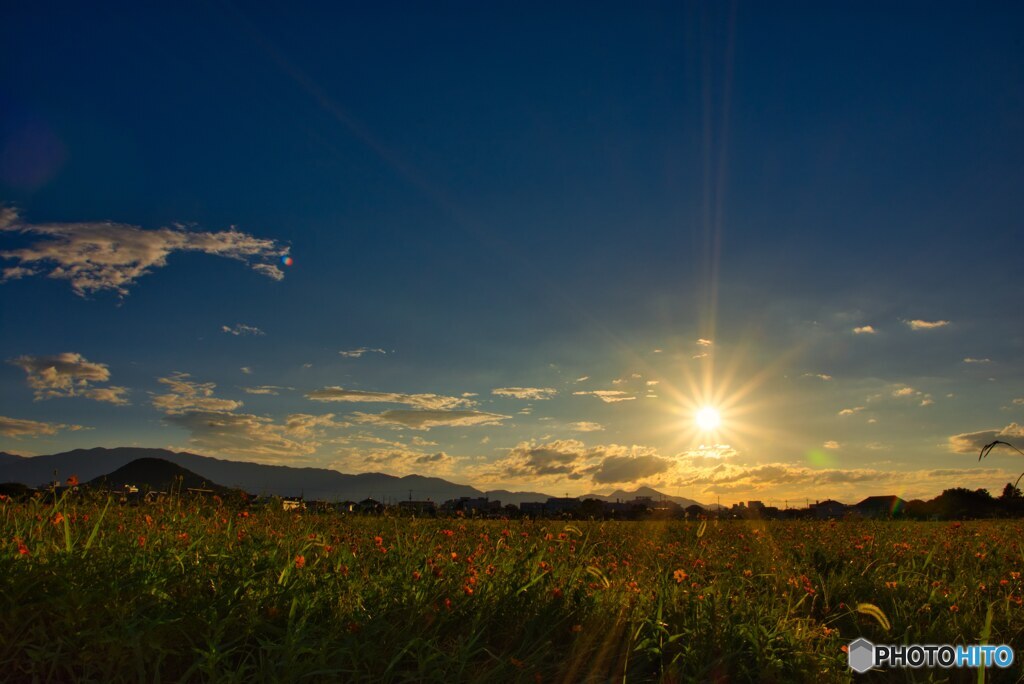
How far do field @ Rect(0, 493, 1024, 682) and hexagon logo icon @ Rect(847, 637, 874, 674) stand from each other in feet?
0.38

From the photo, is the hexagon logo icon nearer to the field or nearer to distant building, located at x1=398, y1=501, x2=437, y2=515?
the field

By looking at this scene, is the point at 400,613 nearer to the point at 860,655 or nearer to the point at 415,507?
the point at 860,655

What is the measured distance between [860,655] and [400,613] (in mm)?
3593

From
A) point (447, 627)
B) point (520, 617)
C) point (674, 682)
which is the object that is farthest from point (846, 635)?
point (447, 627)

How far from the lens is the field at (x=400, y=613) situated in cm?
413

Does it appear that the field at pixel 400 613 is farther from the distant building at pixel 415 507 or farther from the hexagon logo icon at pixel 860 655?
the distant building at pixel 415 507

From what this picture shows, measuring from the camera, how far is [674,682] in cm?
465

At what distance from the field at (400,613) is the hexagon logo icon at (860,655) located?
0.11m

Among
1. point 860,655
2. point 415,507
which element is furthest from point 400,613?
point 415,507

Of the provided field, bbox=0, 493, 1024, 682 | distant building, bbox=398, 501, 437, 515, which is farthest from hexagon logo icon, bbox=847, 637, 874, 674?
distant building, bbox=398, 501, 437, 515

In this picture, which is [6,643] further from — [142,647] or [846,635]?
[846,635]

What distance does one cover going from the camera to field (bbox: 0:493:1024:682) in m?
4.13

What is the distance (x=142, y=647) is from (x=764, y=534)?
10208 millimetres

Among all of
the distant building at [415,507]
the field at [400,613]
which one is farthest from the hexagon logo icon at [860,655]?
the distant building at [415,507]
